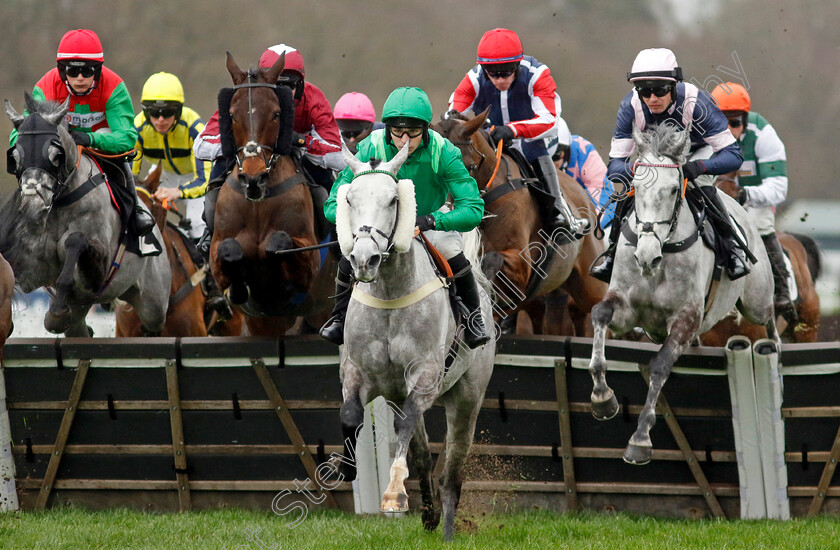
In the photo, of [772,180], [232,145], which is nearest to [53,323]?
[232,145]

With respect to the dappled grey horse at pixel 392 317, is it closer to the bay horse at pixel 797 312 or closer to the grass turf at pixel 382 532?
the grass turf at pixel 382 532

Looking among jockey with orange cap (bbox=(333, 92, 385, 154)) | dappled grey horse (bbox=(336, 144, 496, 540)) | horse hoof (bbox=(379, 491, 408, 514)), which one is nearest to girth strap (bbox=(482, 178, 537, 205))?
dappled grey horse (bbox=(336, 144, 496, 540))

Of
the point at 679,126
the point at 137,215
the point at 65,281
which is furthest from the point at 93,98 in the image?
the point at 679,126

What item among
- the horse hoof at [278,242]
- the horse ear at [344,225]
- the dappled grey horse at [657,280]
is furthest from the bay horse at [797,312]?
the horse ear at [344,225]

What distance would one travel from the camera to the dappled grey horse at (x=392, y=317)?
17.5 feet

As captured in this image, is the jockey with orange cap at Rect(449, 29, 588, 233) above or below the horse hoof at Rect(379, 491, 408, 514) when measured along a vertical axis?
above

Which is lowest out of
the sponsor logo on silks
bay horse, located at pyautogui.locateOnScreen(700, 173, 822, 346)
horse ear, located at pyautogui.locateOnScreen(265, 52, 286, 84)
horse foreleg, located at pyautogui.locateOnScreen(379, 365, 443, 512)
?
bay horse, located at pyautogui.locateOnScreen(700, 173, 822, 346)

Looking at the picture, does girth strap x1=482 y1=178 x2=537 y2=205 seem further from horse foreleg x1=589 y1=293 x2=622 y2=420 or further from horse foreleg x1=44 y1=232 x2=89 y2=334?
horse foreleg x1=44 y1=232 x2=89 y2=334

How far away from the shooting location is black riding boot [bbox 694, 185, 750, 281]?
26.5 feet

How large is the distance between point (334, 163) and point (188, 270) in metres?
2.36

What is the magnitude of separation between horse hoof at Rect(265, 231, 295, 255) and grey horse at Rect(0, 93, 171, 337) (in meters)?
1.41

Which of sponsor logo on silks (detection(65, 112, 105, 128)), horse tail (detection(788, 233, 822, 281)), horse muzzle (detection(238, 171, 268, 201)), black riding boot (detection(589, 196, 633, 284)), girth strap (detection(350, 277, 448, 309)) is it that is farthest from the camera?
horse tail (detection(788, 233, 822, 281))

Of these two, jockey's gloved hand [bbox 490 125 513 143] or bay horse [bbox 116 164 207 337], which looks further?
bay horse [bbox 116 164 207 337]

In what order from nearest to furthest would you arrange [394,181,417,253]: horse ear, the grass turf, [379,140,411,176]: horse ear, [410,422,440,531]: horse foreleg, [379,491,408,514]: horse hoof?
1. [379,491,408,514]: horse hoof
2. [394,181,417,253]: horse ear
3. [379,140,411,176]: horse ear
4. the grass turf
5. [410,422,440,531]: horse foreleg
